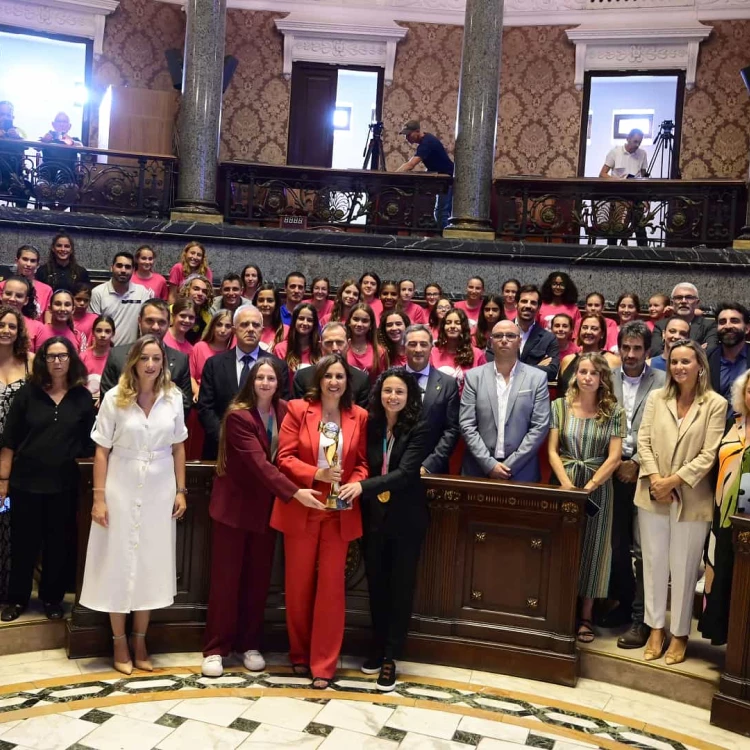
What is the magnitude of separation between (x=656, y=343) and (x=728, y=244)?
350 centimetres

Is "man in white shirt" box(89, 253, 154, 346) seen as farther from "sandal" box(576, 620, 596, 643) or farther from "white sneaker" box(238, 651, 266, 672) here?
"sandal" box(576, 620, 596, 643)

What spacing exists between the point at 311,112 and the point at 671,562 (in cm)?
974

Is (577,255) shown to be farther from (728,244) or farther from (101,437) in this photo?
(101,437)

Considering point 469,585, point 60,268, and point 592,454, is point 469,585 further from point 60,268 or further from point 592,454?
point 60,268

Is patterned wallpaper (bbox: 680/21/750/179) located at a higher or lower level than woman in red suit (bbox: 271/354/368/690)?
higher

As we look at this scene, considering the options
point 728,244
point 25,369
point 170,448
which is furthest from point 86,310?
point 728,244

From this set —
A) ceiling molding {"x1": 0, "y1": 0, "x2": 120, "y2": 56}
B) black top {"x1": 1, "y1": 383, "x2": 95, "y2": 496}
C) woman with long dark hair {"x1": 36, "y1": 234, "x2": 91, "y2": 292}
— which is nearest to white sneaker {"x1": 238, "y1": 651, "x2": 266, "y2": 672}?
black top {"x1": 1, "y1": 383, "x2": 95, "y2": 496}

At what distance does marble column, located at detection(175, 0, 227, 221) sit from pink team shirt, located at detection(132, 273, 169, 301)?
2.33 metres

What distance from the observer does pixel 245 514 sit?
4.69 metres

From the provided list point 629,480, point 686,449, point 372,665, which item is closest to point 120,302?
point 372,665

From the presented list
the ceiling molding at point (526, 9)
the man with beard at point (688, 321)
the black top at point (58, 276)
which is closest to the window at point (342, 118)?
the ceiling molding at point (526, 9)

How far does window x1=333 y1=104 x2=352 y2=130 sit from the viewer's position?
43.9 ft

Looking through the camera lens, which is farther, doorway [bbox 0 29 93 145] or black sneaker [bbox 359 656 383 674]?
doorway [bbox 0 29 93 145]

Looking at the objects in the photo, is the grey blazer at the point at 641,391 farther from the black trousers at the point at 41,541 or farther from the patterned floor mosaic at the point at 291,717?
the black trousers at the point at 41,541
